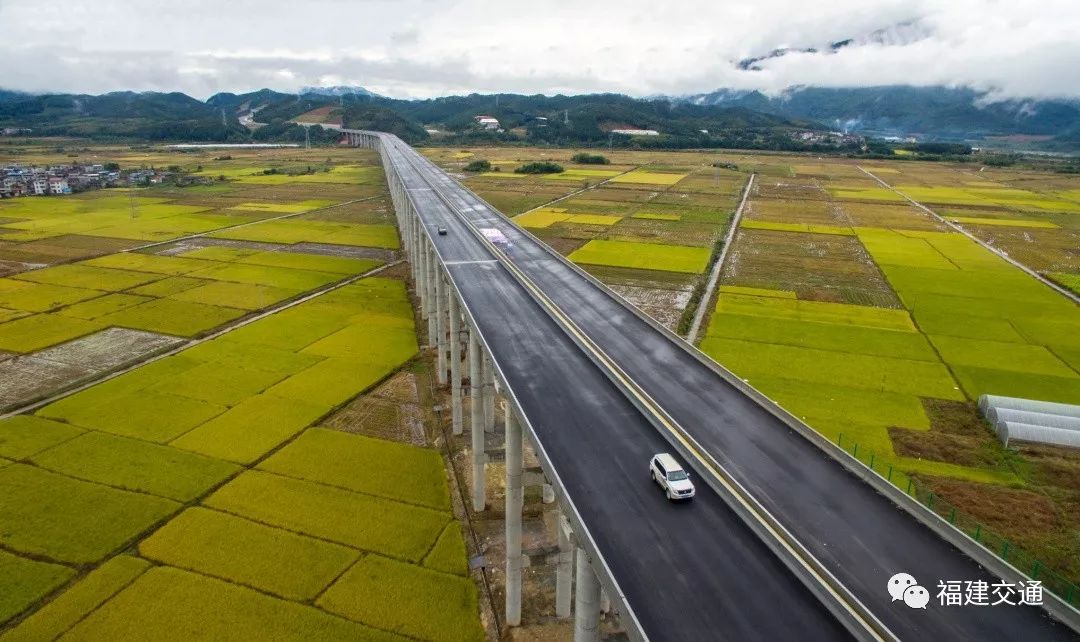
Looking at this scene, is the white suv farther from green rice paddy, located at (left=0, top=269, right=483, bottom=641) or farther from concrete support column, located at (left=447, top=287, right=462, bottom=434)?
concrete support column, located at (left=447, top=287, right=462, bottom=434)

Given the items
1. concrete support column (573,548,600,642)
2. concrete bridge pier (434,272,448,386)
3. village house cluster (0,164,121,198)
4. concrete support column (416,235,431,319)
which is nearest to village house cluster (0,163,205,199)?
village house cluster (0,164,121,198)

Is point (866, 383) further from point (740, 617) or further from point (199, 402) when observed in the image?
point (199, 402)

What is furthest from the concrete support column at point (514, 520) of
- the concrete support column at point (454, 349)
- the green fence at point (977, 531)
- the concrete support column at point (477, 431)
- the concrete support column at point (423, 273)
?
the concrete support column at point (423, 273)

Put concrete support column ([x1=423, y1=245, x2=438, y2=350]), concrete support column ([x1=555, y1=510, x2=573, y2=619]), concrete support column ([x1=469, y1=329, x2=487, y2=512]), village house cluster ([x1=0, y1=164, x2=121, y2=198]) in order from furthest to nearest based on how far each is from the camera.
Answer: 1. village house cluster ([x1=0, y1=164, x2=121, y2=198])
2. concrete support column ([x1=423, y1=245, x2=438, y2=350])
3. concrete support column ([x1=469, y1=329, x2=487, y2=512])
4. concrete support column ([x1=555, y1=510, x2=573, y2=619])

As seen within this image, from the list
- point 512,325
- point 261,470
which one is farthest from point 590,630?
point 261,470

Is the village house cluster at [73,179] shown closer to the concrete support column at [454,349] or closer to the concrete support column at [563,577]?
the concrete support column at [454,349]

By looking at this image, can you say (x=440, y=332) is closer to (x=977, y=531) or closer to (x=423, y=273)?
(x=423, y=273)

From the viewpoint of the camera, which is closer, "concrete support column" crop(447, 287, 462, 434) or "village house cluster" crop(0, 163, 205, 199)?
"concrete support column" crop(447, 287, 462, 434)

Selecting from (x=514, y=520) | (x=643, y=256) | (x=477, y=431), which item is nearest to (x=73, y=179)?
(x=643, y=256)

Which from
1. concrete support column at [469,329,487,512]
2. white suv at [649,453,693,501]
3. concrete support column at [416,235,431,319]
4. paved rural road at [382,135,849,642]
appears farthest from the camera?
concrete support column at [416,235,431,319]
